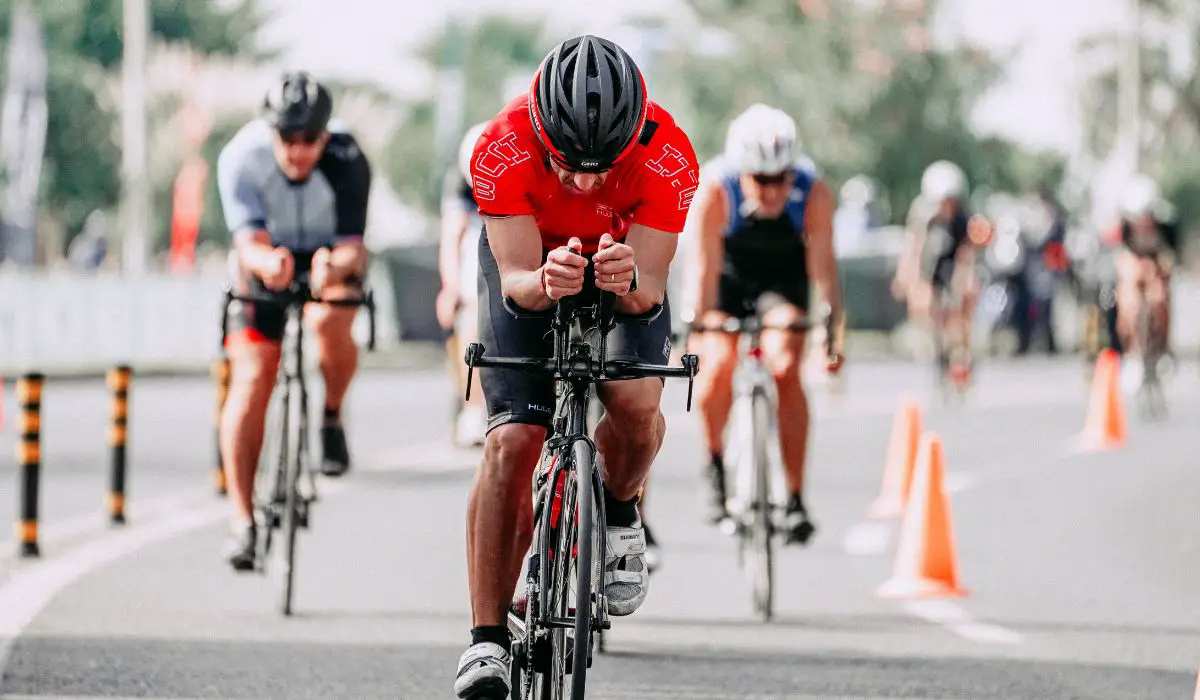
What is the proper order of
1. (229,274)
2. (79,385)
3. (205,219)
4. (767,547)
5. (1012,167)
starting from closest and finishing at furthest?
(767,547)
(229,274)
(79,385)
(1012,167)
(205,219)

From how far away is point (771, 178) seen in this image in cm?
1048

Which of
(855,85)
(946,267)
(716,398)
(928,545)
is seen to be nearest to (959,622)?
(928,545)

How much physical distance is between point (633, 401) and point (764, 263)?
428 cm

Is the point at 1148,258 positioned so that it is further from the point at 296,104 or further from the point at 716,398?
the point at 296,104

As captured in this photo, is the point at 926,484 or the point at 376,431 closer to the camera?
the point at 926,484

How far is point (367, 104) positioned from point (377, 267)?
1367 inches

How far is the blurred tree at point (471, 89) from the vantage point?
110 metres

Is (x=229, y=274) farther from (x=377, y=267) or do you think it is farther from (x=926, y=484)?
(x=377, y=267)

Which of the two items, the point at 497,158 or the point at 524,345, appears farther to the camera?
the point at 524,345

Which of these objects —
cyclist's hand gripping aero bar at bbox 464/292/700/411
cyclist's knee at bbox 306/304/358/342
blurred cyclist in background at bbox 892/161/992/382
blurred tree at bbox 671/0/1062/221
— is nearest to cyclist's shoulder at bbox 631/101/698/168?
cyclist's hand gripping aero bar at bbox 464/292/700/411

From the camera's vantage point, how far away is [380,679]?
7984mm

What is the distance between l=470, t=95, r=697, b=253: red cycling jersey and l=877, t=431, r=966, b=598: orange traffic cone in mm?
3741

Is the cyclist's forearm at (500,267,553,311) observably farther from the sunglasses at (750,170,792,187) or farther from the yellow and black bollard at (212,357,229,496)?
the yellow and black bollard at (212,357,229,496)

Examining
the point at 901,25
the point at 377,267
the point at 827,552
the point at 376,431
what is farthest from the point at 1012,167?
the point at 827,552
